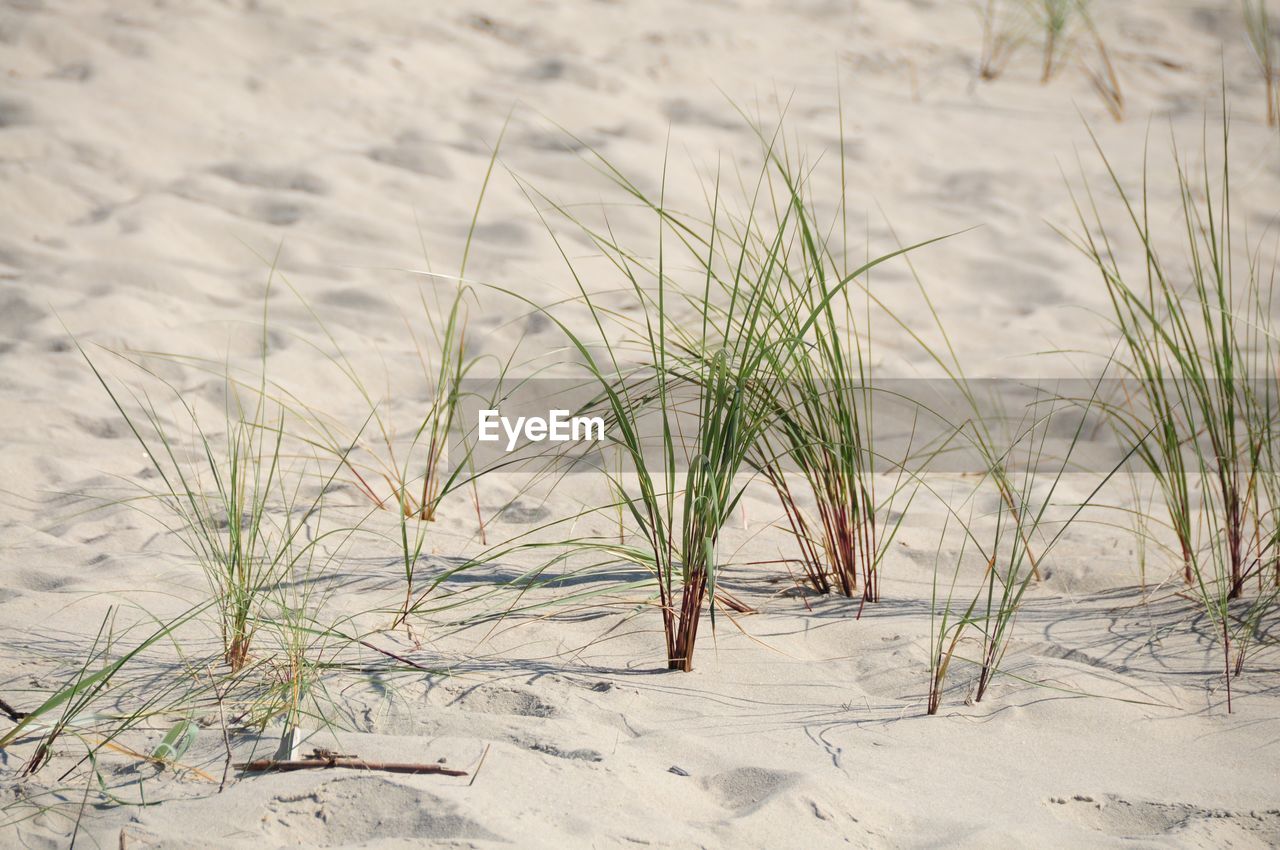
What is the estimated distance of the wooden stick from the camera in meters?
1.29

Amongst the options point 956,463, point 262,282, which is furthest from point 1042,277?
point 262,282

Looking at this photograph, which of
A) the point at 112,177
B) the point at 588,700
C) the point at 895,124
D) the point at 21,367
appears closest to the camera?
the point at 588,700

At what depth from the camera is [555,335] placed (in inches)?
120

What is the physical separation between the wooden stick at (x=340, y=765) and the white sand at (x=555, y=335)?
0.06 feet

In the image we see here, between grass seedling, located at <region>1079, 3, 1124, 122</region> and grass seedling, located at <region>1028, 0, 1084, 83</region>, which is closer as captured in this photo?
grass seedling, located at <region>1079, 3, 1124, 122</region>

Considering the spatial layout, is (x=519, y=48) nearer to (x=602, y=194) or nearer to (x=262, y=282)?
(x=602, y=194)

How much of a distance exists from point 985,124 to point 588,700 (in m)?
3.81

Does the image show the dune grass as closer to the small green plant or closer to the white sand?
the white sand

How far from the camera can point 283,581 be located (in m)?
1.75

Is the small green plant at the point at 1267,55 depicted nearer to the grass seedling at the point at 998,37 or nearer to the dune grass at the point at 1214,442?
the grass seedling at the point at 998,37

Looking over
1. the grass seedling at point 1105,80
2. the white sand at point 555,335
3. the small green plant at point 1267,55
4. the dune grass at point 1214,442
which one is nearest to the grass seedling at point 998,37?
the white sand at point 555,335

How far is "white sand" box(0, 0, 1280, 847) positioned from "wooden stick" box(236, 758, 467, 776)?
19 mm

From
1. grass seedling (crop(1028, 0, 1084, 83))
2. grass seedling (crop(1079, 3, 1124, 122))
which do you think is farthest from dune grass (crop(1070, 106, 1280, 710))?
grass seedling (crop(1028, 0, 1084, 83))

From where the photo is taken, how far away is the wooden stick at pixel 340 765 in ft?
4.23
